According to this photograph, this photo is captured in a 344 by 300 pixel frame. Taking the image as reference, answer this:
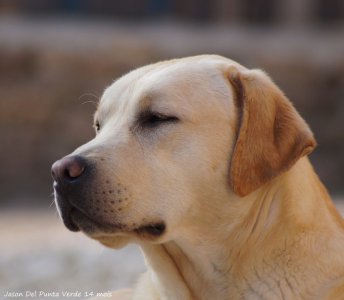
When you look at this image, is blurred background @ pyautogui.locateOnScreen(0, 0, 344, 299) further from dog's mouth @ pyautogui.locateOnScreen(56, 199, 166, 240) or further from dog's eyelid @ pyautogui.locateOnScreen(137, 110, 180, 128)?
dog's mouth @ pyautogui.locateOnScreen(56, 199, 166, 240)

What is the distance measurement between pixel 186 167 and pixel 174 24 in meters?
9.65

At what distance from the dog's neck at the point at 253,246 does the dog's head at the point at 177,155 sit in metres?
0.10

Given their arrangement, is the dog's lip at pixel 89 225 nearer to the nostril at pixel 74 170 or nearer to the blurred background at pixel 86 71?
the nostril at pixel 74 170

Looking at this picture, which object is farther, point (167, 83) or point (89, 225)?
point (167, 83)

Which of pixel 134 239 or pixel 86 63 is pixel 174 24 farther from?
pixel 134 239

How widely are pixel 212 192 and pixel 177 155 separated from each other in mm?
211

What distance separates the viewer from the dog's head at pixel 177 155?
360cm

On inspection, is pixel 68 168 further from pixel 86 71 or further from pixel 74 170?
pixel 86 71

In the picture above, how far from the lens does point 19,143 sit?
11.9m

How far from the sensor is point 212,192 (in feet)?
12.4

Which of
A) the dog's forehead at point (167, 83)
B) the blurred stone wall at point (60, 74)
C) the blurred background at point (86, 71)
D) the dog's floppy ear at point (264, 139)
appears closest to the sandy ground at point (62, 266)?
the dog's forehead at point (167, 83)

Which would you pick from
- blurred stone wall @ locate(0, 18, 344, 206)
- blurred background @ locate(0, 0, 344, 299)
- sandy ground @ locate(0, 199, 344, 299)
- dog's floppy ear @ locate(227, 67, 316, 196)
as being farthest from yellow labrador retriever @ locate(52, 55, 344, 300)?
blurred stone wall @ locate(0, 18, 344, 206)

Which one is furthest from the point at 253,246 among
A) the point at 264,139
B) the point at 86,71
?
the point at 86,71

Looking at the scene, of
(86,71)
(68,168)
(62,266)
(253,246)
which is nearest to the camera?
(68,168)
